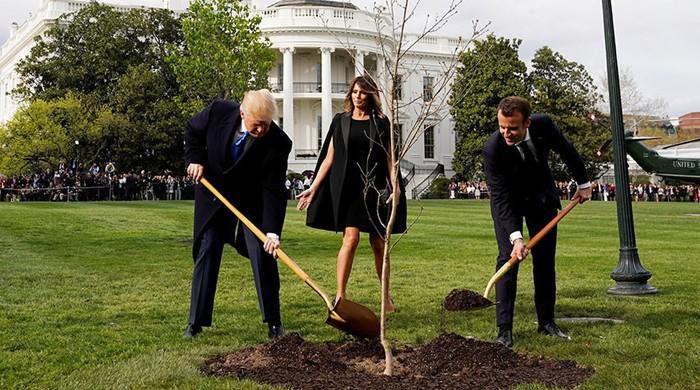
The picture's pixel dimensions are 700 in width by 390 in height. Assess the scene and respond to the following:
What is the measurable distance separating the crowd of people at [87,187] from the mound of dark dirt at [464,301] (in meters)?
35.0

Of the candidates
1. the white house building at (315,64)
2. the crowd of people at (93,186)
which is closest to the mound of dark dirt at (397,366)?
the crowd of people at (93,186)

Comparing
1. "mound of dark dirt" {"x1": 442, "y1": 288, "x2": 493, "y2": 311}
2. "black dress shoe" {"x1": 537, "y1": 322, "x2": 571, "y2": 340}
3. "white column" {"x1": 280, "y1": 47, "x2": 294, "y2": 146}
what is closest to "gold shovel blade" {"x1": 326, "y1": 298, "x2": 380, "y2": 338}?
"mound of dark dirt" {"x1": 442, "y1": 288, "x2": 493, "y2": 311}

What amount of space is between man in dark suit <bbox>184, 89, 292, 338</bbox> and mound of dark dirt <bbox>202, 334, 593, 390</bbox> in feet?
2.78

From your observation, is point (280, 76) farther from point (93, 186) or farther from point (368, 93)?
point (368, 93)

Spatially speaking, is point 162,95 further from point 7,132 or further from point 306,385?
point 306,385

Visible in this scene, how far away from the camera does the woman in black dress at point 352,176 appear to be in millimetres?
6836

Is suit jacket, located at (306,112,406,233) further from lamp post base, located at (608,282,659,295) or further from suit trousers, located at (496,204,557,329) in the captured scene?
lamp post base, located at (608,282,659,295)

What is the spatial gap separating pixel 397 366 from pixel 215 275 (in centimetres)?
187

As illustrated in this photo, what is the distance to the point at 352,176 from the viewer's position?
693 cm

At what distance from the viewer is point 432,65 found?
64.8 metres

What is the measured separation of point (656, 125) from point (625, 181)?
219ft

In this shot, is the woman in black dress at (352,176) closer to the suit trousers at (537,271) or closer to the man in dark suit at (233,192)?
the man in dark suit at (233,192)

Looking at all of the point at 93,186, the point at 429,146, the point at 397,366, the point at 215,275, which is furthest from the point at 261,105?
the point at 429,146

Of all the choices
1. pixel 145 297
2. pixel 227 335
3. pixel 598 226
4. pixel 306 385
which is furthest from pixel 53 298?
pixel 598 226
